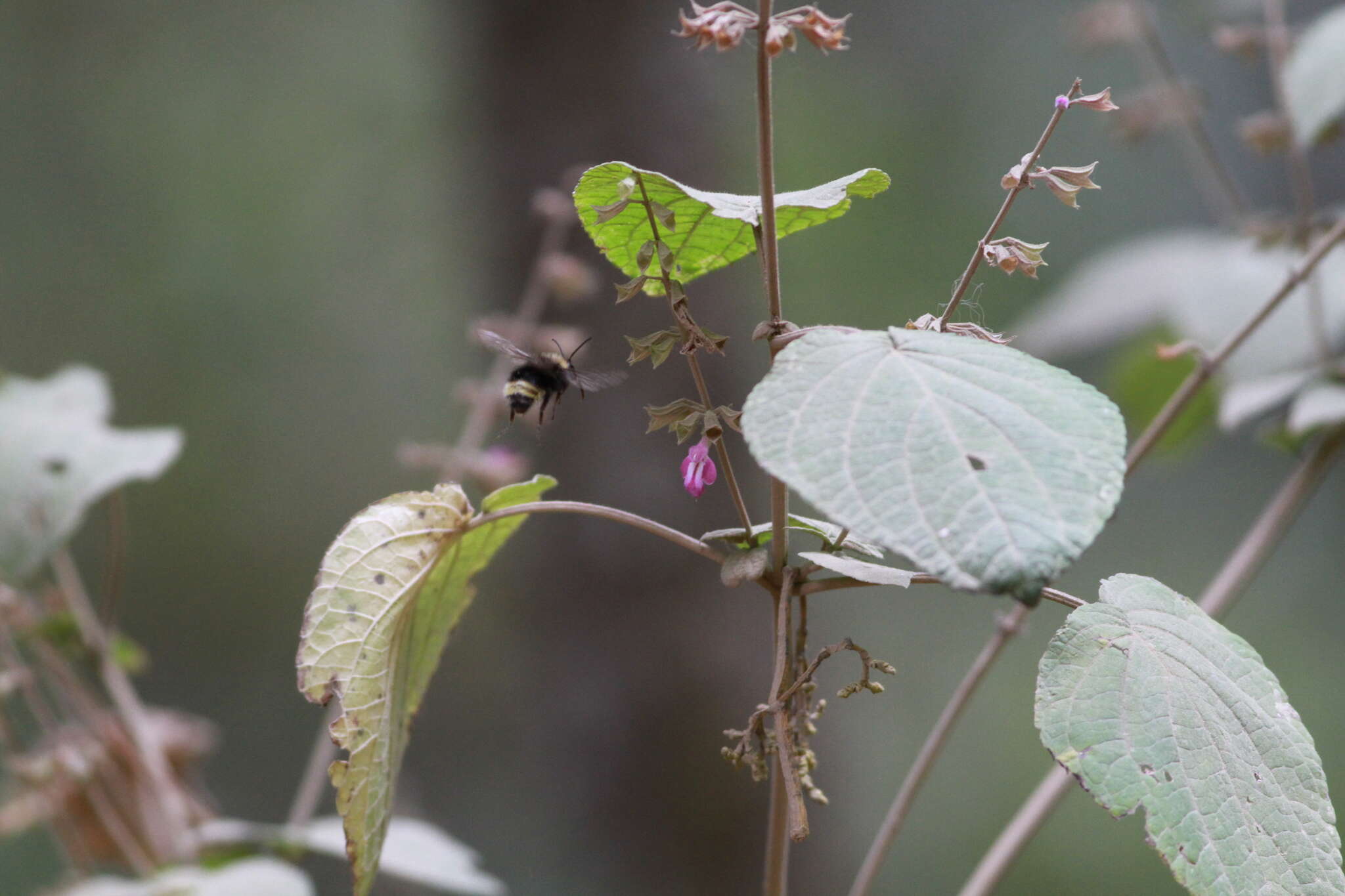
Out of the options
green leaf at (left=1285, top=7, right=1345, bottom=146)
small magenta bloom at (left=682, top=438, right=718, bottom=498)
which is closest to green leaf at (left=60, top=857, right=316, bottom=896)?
small magenta bloom at (left=682, top=438, right=718, bottom=498)

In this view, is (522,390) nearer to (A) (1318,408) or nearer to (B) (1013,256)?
(B) (1013,256)

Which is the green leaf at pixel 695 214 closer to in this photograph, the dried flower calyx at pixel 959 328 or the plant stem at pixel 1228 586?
the dried flower calyx at pixel 959 328

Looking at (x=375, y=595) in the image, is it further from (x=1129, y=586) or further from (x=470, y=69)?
(x=470, y=69)

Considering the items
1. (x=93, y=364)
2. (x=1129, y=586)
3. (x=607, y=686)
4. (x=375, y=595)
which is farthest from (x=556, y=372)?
(x=93, y=364)

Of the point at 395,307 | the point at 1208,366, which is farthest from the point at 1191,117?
the point at 395,307

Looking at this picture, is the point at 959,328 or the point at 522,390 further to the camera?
the point at 522,390
